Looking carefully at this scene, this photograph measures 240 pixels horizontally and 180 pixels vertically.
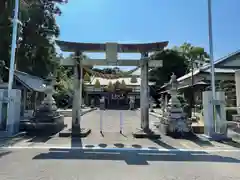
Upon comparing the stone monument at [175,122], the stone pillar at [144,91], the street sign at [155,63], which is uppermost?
the street sign at [155,63]

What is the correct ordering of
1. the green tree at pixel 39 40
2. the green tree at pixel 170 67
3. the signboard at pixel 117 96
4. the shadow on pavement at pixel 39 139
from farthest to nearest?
the green tree at pixel 170 67 → the signboard at pixel 117 96 → the green tree at pixel 39 40 → the shadow on pavement at pixel 39 139

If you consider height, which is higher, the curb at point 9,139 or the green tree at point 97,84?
the green tree at point 97,84

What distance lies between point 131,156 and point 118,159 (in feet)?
Result: 1.90

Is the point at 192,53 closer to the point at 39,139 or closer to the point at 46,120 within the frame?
the point at 46,120

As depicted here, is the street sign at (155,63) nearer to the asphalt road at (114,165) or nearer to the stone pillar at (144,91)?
the stone pillar at (144,91)

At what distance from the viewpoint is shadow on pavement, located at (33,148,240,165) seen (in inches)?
289

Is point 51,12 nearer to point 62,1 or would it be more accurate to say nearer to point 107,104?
point 62,1

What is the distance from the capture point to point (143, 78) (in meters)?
12.5

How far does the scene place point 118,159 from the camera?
7.29 metres

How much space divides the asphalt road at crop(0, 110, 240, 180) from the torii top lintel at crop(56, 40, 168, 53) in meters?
4.24

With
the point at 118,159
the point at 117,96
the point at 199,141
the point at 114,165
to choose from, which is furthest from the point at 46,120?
the point at 117,96

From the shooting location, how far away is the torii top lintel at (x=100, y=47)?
11.9 metres

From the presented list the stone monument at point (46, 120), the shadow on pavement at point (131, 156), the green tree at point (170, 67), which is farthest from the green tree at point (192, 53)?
the shadow on pavement at point (131, 156)

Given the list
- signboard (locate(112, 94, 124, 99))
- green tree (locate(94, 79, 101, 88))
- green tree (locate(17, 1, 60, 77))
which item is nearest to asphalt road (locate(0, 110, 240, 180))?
green tree (locate(17, 1, 60, 77))
